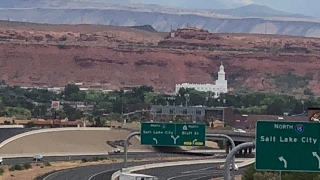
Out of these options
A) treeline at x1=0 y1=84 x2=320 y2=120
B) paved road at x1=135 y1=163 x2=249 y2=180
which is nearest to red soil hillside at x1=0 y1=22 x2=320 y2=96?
treeline at x1=0 y1=84 x2=320 y2=120

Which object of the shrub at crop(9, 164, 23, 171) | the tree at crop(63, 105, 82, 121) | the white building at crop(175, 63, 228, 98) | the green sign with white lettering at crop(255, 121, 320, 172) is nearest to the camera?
the green sign with white lettering at crop(255, 121, 320, 172)

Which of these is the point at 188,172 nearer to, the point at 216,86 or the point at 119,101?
the point at 119,101

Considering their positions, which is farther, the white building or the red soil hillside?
the red soil hillside

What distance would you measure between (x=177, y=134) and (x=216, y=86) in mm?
127382

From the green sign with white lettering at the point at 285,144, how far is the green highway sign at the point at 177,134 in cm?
1634

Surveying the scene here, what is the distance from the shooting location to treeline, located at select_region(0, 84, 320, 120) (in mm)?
119000

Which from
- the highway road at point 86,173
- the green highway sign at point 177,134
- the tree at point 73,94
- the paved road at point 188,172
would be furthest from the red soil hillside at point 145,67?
the green highway sign at point 177,134

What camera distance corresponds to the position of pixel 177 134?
40.3m

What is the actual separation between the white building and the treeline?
989cm

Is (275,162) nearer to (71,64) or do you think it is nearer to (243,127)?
(243,127)

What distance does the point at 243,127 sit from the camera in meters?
108

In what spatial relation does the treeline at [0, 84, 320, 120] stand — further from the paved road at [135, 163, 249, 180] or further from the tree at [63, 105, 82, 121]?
the paved road at [135, 163, 249, 180]

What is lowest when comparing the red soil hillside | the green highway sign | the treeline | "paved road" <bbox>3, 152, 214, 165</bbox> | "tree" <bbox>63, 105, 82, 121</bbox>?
"paved road" <bbox>3, 152, 214, 165</bbox>

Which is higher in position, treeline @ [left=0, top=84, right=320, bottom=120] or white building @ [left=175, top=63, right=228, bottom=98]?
white building @ [left=175, top=63, right=228, bottom=98]
